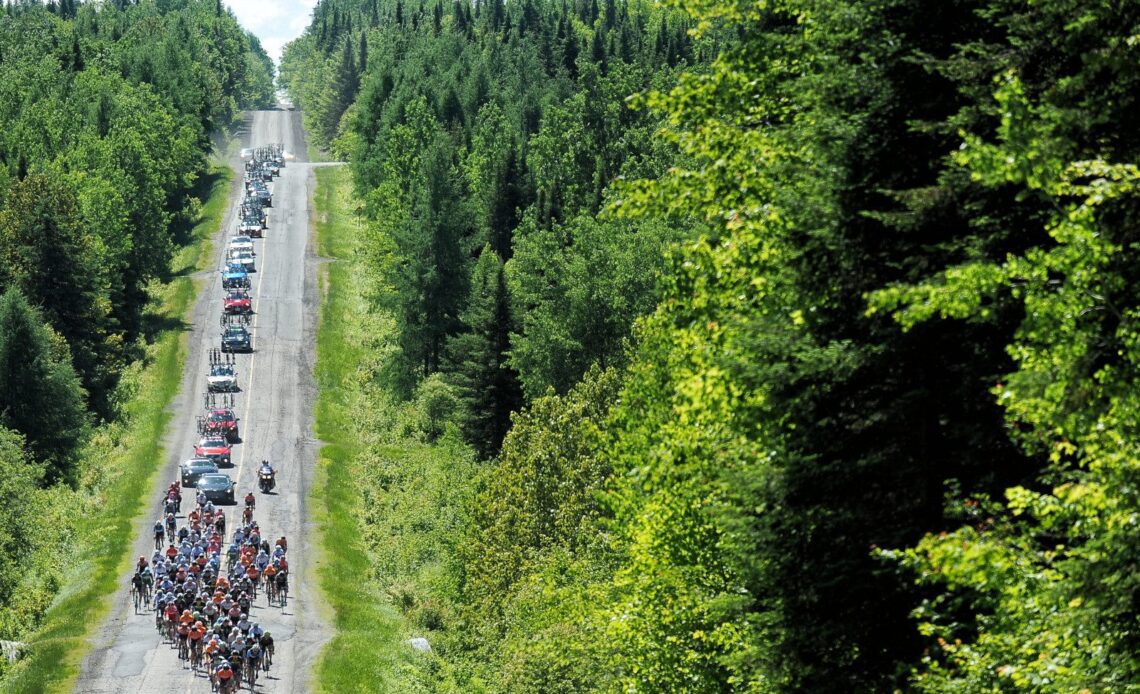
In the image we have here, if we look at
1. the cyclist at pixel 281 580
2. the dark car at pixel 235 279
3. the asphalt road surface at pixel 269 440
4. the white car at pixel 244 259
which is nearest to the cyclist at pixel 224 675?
the asphalt road surface at pixel 269 440

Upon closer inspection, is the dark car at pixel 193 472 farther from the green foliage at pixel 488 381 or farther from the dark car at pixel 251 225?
the dark car at pixel 251 225

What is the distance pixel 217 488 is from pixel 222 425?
1446 centimetres

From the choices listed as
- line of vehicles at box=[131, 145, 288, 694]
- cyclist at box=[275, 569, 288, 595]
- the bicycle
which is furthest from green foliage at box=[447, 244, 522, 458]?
the bicycle

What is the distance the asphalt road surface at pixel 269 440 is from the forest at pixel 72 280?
3117mm

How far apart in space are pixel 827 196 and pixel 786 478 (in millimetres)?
2741

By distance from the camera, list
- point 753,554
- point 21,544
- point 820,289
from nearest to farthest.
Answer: point 820,289
point 753,554
point 21,544

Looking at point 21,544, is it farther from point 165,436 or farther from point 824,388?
point 824,388

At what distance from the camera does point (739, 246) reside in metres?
16.5

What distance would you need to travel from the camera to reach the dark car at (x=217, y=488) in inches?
2776

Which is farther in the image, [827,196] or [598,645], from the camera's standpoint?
[598,645]

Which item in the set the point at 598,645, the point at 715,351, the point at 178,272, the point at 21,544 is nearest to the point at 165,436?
the point at 21,544

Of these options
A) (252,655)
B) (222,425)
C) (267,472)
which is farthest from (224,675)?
(222,425)

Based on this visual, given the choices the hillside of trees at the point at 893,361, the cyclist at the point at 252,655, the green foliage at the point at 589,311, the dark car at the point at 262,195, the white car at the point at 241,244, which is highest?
the hillside of trees at the point at 893,361

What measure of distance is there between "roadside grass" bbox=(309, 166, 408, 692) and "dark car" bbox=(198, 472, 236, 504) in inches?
156
